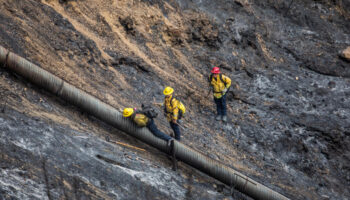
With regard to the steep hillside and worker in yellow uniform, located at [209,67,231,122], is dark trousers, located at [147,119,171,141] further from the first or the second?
worker in yellow uniform, located at [209,67,231,122]

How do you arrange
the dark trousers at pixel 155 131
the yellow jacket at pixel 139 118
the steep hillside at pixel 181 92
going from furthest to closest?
the dark trousers at pixel 155 131
the yellow jacket at pixel 139 118
the steep hillside at pixel 181 92

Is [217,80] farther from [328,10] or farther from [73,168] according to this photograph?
[328,10]

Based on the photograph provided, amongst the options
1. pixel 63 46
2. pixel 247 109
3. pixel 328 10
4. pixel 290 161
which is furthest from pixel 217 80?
pixel 328 10

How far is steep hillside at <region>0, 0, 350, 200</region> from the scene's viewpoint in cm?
823

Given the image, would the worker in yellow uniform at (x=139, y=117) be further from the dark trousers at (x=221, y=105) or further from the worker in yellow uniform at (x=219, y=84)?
the dark trousers at (x=221, y=105)

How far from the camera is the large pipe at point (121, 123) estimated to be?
9211mm

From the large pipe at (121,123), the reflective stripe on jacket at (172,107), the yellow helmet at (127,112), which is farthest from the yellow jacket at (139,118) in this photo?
the reflective stripe on jacket at (172,107)

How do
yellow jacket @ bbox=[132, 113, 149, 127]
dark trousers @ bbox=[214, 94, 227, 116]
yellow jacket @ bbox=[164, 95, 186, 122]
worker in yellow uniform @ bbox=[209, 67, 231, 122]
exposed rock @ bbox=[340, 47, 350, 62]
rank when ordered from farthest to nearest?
exposed rock @ bbox=[340, 47, 350, 62]
dark trousers @ bbox=[214, 94, 227, 116]
worker in yellow uniform @ bbox=[209, 67, 231, 122]
yellow jacket @ bbox=[164, 95, 186, 122]
yellow jacket @ bbox=[132, 113, 149, 127]

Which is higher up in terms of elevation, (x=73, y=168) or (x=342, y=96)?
(x=342, y=96)

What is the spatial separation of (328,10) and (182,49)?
27.6ft

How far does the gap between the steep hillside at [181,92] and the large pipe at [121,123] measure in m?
0.29

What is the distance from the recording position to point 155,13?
13.9 metres

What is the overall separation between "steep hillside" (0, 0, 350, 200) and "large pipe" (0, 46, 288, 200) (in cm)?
29

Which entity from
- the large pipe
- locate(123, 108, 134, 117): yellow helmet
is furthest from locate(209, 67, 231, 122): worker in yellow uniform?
locate(123, 108, 134, 117): yellow helmet
